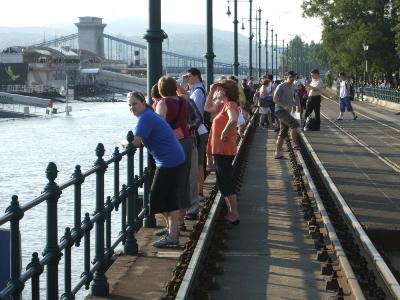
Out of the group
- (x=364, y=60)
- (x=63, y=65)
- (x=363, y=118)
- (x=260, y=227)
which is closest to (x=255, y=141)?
(x=363, y=118)

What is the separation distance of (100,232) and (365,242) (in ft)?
10.1

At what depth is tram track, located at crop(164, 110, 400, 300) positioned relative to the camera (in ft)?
24.4

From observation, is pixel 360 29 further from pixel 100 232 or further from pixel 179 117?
pixel 100 232

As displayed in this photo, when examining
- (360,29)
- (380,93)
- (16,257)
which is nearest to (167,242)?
(16,257)

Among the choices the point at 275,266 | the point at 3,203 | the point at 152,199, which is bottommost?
the point at 3,203

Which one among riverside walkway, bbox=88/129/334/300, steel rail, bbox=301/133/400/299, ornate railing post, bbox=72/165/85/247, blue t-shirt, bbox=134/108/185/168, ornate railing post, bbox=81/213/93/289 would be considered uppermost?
blue t-shirt, bbox=134/108/185/168

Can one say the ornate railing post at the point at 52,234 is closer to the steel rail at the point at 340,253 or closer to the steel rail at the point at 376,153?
the steel rail at the point at 340,253

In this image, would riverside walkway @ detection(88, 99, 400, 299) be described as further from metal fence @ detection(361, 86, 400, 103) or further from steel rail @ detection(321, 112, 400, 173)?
metal fence @ detection(361, 86, 400, 103)

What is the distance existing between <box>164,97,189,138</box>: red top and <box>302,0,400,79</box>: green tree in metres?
54.1

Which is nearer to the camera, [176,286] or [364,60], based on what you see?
[176,286]

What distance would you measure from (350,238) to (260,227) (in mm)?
1385

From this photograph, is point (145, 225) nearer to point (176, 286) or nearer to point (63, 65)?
point (176, 286)

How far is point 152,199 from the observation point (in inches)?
343

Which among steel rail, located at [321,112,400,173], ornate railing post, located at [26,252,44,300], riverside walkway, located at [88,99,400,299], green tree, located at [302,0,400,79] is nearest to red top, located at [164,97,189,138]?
riverside walkway, located at [88,99,400,299]
